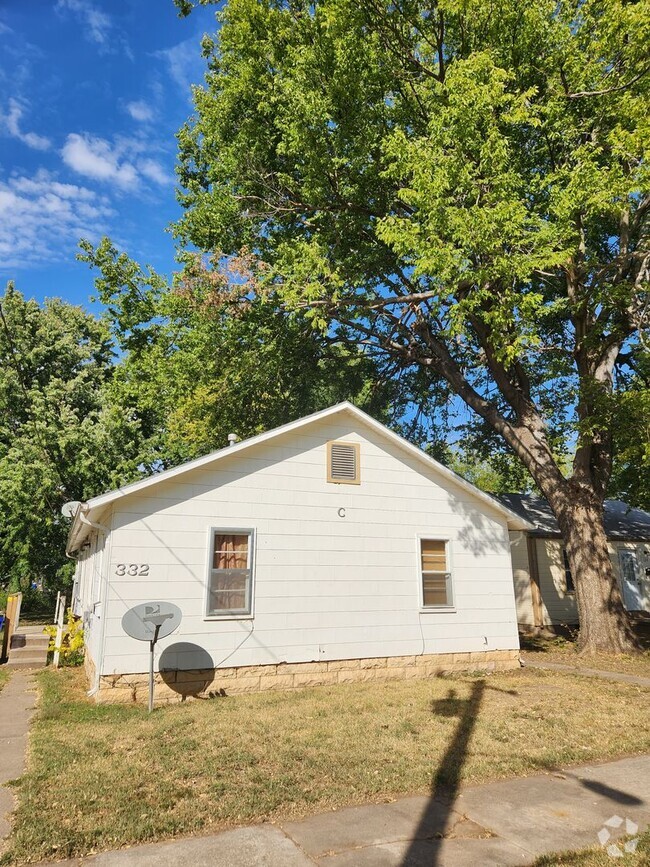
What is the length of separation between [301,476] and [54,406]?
60.1 ft

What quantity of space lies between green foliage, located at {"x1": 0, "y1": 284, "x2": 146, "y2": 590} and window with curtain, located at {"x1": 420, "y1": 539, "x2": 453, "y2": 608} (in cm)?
1214

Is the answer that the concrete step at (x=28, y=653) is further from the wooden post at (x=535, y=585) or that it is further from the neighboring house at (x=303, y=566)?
the wooden post at (x=535, y=585)

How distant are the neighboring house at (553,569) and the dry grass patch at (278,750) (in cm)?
943

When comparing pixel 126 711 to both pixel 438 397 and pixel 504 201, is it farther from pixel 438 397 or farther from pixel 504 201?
pixel 438 397

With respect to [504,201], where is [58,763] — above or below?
below

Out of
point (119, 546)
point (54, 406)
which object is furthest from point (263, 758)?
point (54, 406)

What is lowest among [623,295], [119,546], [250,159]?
[119,546]

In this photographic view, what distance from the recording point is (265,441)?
10.6 metres

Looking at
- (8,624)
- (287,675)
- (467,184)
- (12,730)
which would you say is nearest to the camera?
(12,730)

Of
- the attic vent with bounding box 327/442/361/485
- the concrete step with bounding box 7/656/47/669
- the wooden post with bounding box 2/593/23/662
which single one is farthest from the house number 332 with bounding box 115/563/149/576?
the wooden post with bounding box 2/593/23/662

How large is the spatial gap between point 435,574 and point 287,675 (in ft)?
12.2

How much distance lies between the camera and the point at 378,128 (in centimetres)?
1382

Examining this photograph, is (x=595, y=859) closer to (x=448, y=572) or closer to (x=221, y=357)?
(x=448, y=572)

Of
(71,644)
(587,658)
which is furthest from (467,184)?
(71,644)
